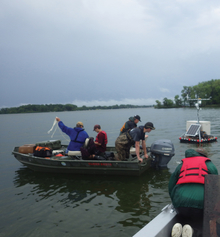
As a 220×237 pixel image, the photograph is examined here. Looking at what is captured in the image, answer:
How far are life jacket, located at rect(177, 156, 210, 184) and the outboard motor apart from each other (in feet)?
14.8

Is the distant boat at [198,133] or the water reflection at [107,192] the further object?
the distant boat at [198,133]

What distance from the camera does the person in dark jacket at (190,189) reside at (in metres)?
→ 3.21

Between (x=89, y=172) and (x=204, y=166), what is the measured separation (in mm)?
5752

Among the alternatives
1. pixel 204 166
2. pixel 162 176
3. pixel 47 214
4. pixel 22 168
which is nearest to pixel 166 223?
pixel 204 166

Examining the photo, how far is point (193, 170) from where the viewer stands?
11.2 ft

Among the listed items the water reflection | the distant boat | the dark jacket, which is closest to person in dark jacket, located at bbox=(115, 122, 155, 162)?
the water reflection

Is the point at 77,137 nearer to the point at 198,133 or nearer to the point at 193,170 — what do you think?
the point at 193,170

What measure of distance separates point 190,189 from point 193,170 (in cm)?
32

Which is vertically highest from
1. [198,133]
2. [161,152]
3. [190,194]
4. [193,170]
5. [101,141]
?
[193,170]

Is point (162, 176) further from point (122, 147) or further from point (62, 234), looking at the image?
point (62, 234)

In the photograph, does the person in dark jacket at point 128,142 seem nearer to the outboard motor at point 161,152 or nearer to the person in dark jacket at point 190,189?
the outboard motor at point 161,152

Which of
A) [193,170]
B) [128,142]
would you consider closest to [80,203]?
[128,142]

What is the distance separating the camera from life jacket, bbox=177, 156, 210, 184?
3309 mm

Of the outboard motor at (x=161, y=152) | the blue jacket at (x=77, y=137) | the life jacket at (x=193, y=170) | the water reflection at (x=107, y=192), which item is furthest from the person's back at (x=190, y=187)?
the blue jacket at (x=77, y=137)
